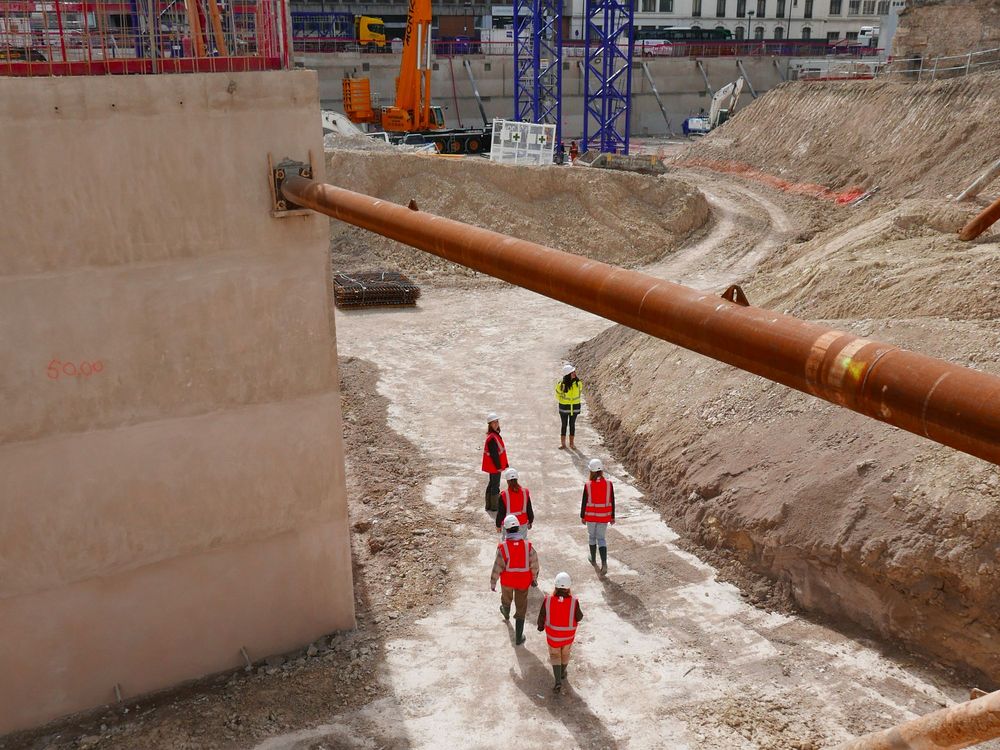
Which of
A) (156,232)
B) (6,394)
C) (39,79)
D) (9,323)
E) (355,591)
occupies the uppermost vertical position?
(39,79)

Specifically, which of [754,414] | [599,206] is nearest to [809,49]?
[599,206]

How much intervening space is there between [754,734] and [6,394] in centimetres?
742

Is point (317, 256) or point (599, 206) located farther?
point (599, 206)

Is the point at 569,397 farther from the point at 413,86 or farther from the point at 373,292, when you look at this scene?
the point at 413,86

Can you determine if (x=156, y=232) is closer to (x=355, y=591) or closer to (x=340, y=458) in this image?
(x=340, y=458)

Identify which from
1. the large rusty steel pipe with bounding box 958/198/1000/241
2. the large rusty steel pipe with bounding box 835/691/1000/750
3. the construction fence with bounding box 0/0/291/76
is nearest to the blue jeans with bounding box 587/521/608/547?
the large rusty steel pipe with bounding box 835/691/1000/750

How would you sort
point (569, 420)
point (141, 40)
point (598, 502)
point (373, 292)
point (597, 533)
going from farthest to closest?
1. point (373, 292)
2. point (569, 420)
3. point (597, 533)
4. point (598, 502)
5. point (141, 40)

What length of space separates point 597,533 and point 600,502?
1.53ft

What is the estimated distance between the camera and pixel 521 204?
2834cm

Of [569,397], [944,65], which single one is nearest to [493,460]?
[569,397]

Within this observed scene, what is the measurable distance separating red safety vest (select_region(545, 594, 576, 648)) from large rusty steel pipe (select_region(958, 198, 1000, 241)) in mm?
11738

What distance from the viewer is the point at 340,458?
9461mm

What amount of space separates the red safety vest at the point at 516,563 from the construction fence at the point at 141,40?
538cm

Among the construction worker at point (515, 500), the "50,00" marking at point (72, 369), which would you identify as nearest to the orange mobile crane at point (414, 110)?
the construction worker at point (515, 500)
